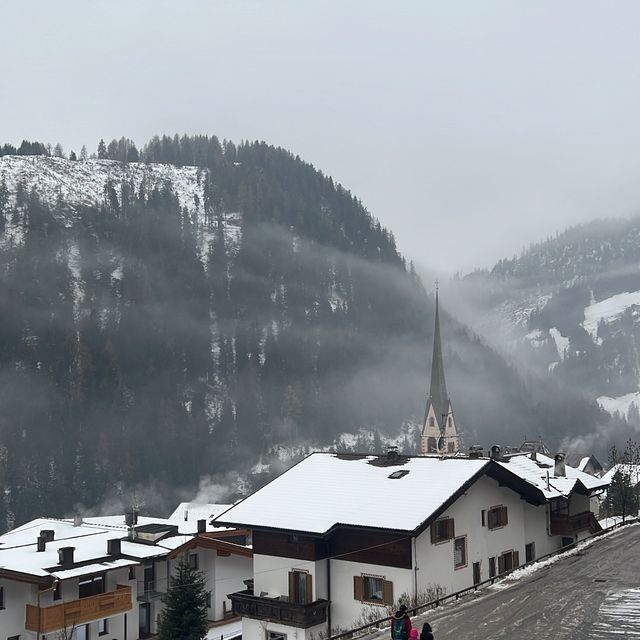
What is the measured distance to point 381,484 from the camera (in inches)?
1427

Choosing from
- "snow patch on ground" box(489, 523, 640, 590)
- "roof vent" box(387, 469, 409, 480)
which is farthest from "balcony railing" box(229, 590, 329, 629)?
Result: "snow patch on ground" box(489, 523, 640, 590)

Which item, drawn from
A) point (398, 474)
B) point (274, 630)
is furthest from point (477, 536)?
point (274, 630)

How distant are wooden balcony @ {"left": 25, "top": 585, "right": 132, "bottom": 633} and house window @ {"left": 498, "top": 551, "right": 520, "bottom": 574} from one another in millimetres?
22252

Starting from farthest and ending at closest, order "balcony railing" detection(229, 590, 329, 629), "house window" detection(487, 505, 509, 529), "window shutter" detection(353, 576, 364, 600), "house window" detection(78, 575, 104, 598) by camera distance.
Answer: "house window" detection(78, 575, 104, 598) < "house window" detection(487, 505, 509, 529) < "window shutter" detection(353, 576, 364, 600) < "balcony railing" detection(229, 590, 329, 629)

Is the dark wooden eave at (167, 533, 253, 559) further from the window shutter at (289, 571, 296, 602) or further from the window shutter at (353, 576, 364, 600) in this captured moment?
the window shutter at (353, 576, 364, 600)

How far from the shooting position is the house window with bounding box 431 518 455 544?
3419 centimetres

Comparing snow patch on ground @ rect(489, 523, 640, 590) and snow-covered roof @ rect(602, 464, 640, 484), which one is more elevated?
snow-covered roof @ rect(602, 464, 640, 484)

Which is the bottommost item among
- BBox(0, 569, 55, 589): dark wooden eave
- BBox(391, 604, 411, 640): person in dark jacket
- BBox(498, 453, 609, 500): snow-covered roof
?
BBox(0, 569, 55, 589): dark wooden eave

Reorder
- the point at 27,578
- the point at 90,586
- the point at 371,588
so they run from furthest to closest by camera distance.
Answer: the point at 90,586 → the point at 27,578 → the point at 371,588

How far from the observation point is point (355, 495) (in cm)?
3572

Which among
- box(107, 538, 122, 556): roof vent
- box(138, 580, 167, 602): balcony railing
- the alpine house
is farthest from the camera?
box(138, 580, 167, 602): balcony railing

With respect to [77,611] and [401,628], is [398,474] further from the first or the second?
[77,611]

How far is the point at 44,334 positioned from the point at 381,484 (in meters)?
166

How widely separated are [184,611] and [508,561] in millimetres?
16620
